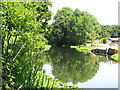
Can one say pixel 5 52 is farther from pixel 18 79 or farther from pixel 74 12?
pixel 74 12

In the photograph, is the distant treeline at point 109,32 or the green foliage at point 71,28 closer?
the green foliage at point 71,28

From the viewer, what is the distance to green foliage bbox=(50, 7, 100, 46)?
2770cm

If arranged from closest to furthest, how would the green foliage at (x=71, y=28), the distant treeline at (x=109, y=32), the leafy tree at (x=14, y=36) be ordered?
the leafy tree at (x=14, y=36) → the green foliage at (x=71, y=28) → the distant treeline at (x=109, y=32)

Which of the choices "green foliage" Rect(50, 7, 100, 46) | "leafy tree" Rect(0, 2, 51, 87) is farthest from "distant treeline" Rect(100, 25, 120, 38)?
"leafy tree" Rect(0, 2, 51, 87)

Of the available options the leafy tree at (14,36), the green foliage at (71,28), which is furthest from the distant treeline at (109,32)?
the leafy tree at (14,36)

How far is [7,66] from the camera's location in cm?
310

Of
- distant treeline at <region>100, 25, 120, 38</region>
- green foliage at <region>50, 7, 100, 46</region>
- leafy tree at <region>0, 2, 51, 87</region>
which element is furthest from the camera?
distant treeline at <region>100, 25, 120, 38</region>

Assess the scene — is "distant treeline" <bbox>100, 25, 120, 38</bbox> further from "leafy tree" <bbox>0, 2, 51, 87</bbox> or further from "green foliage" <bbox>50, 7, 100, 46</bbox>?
"leafy tree" <bbox>0, 2, 51, 87</bbox>

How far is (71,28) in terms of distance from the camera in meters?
29.4

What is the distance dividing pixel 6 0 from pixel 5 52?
0.87m

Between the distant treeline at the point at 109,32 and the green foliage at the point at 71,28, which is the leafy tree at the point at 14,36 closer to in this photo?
the green foliage at the point at 71,28

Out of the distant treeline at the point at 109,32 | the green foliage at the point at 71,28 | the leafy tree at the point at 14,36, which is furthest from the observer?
the distant treeline at the point at 109,32

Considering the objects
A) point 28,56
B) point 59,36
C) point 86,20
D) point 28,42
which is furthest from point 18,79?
point 59,36

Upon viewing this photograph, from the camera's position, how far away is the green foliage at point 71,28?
27.7 metres
